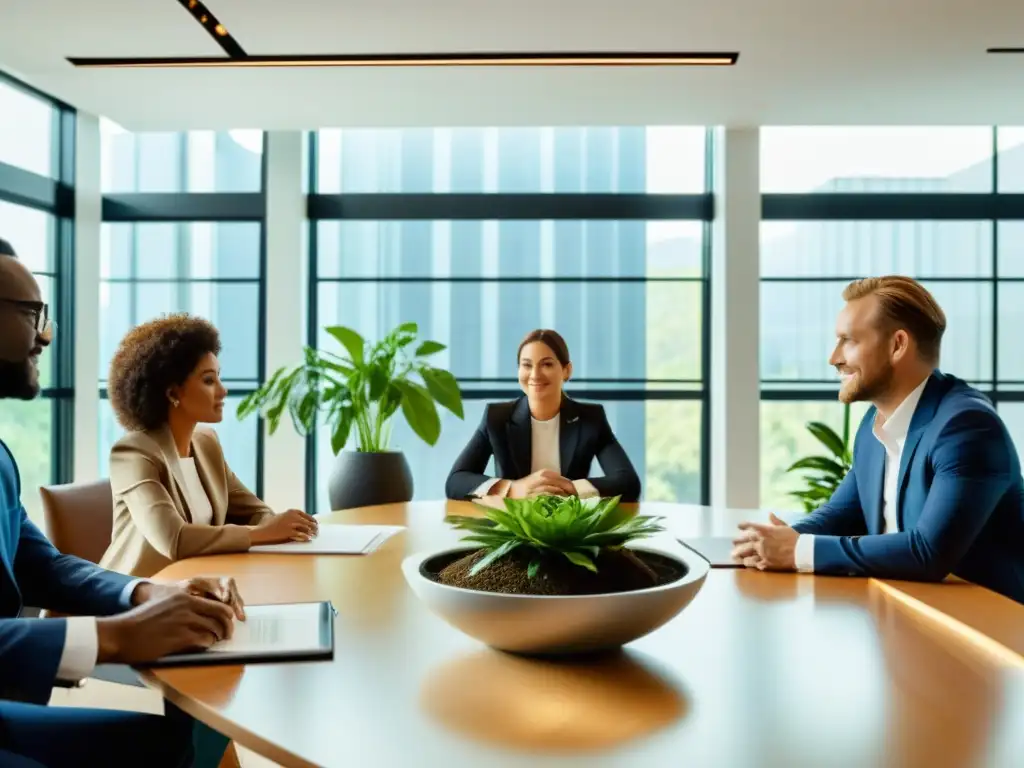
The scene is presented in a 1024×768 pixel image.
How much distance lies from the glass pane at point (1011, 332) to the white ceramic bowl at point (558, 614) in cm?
612

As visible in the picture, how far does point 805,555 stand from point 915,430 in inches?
16.4

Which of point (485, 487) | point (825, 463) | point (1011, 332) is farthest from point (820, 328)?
point (485, 487)

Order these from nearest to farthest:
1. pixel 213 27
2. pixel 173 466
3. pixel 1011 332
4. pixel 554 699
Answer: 1. pixel 554 699
2. pixel 173 466
3. pixel 213 27
4. pixel 1011 332

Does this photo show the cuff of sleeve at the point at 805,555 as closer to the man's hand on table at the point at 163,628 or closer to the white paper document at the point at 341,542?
the white paper document at the point at 341,542

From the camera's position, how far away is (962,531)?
181 centimetres

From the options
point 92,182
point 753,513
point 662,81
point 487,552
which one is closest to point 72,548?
point 487,552

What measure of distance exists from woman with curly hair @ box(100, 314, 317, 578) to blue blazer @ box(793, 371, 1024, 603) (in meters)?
1.36

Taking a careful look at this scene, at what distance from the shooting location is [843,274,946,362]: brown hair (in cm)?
213

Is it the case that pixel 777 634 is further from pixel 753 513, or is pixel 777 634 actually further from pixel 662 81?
pixel 662 81

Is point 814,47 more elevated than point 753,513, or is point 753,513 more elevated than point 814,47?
point 814,47

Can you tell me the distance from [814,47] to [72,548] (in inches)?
160

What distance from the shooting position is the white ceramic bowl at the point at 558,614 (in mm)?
1150

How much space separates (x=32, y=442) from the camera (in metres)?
5.64

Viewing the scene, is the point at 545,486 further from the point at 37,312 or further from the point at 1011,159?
the point at 1011,159
